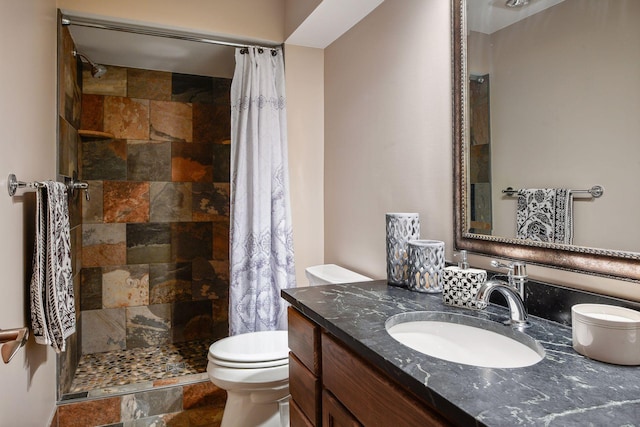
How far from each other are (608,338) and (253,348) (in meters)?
1.61

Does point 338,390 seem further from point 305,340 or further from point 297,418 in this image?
point 297,418

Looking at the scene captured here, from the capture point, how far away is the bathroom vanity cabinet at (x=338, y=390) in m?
0.84

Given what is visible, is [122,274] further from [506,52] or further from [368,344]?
[506,52]

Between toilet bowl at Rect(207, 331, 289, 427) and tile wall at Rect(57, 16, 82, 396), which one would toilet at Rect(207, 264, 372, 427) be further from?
tile wall at Rect(57, 16, 82, 396)

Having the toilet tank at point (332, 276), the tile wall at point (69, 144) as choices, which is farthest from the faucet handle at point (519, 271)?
the tile wall at point (69, 144)

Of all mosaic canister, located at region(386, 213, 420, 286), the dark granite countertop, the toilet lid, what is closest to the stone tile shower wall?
the toilet lid

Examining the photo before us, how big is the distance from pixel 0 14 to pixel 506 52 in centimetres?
160

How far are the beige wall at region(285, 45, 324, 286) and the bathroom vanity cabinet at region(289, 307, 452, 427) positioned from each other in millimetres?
1208

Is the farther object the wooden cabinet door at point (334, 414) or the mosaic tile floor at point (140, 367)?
the mosaic tile floor at point (140, 367)

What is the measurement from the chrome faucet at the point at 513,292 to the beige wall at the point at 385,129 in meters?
0.43

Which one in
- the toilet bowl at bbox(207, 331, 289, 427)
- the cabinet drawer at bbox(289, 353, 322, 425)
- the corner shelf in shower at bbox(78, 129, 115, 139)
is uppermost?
the corner shelf in shower at bbox(78, 129, 115, 139)

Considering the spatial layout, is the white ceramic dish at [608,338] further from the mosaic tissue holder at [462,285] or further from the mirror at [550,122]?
the mosaic tissue holder at [462,285]

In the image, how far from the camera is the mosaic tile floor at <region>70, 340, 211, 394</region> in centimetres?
254

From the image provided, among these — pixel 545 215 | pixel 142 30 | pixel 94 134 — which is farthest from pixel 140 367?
pixel 545 215
